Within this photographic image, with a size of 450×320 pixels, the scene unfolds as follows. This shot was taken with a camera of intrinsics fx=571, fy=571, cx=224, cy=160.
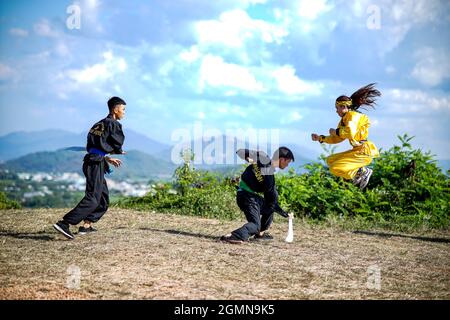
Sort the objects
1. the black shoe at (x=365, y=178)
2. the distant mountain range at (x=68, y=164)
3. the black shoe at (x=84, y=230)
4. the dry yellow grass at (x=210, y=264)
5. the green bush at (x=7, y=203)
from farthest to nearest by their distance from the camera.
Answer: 1. the distant mountain range at (x=68, y=164)
2. the green bush at (x=7, y=203)
3. the black shoe at (x=365, y=178)
4. the black shoe at (x=84, y=230)
5. the dry yellow grass at (x=210, y=264)

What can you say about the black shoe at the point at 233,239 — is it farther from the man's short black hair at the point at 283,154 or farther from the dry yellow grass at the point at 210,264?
the man's short black hair at the point at 283,154

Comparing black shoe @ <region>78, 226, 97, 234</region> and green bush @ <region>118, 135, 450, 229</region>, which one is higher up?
green bush @ <region>118, 135, 450, 229</region>

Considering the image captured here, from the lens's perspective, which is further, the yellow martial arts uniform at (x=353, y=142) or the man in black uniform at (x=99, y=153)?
the yellow martial arts uniform at (x=353, y=142)

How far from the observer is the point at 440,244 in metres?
9.18

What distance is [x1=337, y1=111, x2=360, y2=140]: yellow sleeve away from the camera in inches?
348

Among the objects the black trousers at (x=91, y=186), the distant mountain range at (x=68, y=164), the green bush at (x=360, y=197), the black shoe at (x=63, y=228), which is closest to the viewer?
the black shoe at (x=63, y=228)

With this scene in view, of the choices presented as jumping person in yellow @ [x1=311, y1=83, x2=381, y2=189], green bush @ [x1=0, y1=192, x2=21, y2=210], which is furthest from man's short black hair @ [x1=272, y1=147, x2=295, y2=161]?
green bush @ [x1=0, y1=192, x2=21, y2=210]

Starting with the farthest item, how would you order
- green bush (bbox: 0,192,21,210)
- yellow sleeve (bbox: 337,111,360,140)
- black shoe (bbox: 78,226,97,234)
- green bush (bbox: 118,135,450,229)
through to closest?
green bush (bbox: 0,192,21,210)
green bush (bbox: 118,135,450,229)
yellow sleeve (bbox: 337,111,360,140)
black shoe (bbox: 78,226,97,234)

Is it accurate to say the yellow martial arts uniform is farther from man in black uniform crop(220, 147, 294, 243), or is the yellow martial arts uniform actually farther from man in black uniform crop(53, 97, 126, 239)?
man in black uniform crop(53, 97, 126, 239)

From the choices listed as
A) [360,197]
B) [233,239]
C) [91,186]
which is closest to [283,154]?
[233,239]

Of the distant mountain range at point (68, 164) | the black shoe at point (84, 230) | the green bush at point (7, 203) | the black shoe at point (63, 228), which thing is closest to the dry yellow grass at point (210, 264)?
the black shoe at point (63, 228)

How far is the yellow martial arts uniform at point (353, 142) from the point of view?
8.90 metres

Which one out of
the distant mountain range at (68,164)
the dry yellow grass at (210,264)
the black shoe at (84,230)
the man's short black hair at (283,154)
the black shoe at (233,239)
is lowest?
the dry yellow grass at (210,264)
